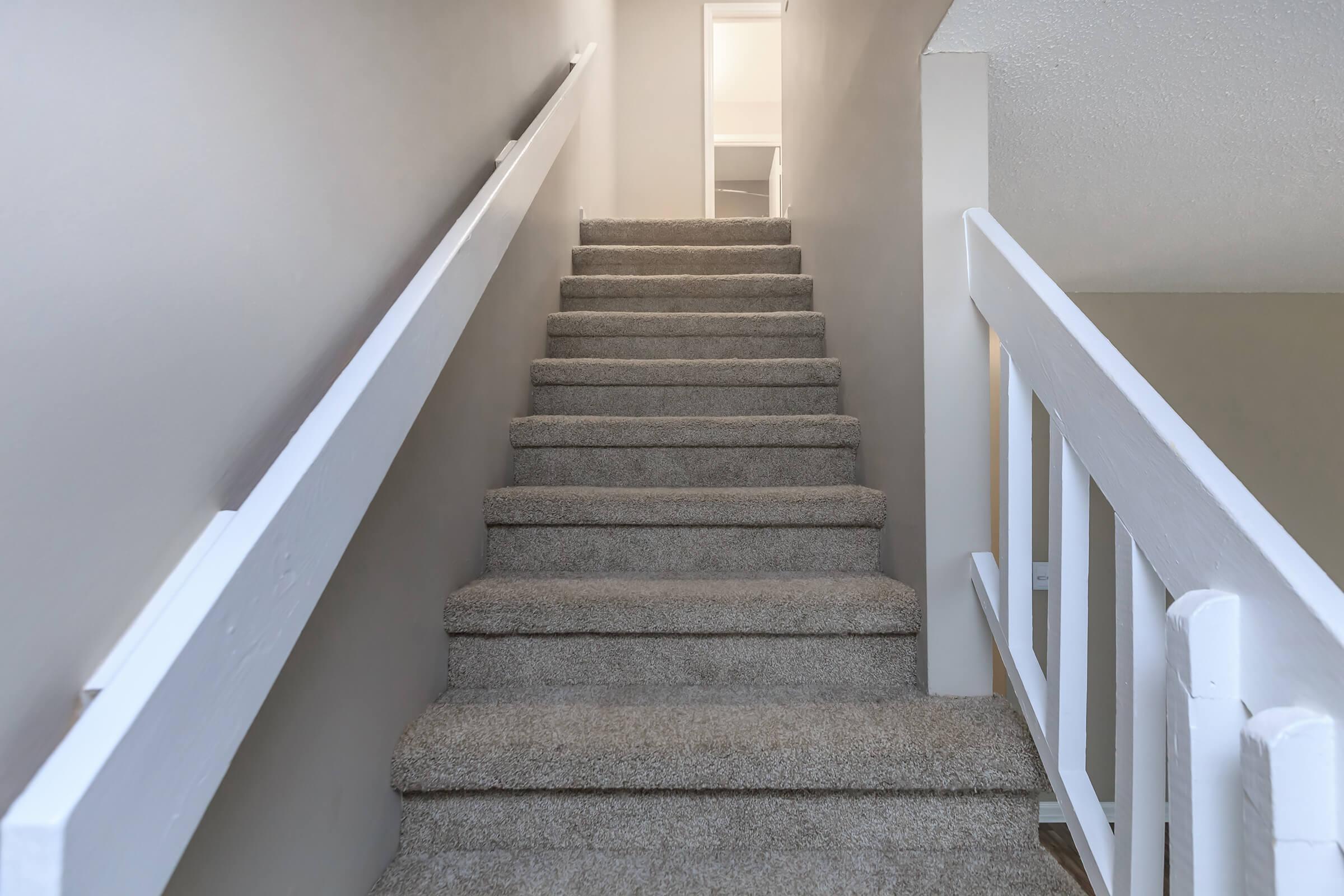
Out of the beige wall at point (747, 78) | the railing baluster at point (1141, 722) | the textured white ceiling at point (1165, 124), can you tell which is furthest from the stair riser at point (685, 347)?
the beige wall at point (747, 78)

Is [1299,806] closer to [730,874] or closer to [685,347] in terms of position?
[730,874]

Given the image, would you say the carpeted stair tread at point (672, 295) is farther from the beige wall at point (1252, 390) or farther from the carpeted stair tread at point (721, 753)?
the carpeted stair tread at point (721, 753)

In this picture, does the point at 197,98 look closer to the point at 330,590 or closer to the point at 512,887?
the point at 330,590

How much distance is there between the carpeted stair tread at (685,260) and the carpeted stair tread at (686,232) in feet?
0.68

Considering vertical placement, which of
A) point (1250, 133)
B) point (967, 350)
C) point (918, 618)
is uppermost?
point (1250, 133)

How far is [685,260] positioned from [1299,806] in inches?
103

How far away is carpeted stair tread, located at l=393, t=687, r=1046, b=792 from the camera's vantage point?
1078 millimetres

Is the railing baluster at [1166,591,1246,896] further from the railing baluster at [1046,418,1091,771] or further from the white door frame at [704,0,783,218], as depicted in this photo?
the white door frame at [704,0,783,218]

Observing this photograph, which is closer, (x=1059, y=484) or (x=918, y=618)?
(x=1059, y=484)

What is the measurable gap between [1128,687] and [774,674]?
0.66m

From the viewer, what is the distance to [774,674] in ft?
4.41

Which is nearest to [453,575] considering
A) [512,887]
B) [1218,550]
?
[512,887]

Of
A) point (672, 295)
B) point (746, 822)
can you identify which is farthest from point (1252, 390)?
point (746, 822)

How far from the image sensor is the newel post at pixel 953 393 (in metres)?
1.25
